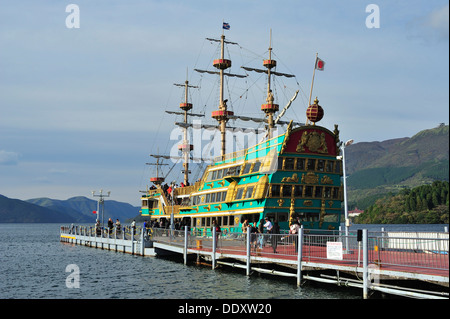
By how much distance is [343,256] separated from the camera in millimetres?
21188

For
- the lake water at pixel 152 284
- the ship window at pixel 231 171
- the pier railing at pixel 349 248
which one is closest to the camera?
the pier railing at pixel 349 248

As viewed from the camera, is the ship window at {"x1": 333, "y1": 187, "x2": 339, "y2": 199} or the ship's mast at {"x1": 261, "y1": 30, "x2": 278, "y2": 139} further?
the ship's mast at {"x1": 261, "y1": 30, "x2": 278, "y2": 139}

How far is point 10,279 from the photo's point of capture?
31188 millimetres

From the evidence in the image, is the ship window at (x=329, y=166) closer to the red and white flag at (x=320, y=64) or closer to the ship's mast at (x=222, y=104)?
the red and white flag at (x=320, y=64)

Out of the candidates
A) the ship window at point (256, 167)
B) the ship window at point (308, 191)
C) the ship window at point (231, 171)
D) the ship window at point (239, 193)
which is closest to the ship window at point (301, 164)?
the ship window at point (308, 191)

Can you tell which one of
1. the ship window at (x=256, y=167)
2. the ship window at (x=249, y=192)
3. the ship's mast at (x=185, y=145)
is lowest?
the ship window at (x=249, y=192)

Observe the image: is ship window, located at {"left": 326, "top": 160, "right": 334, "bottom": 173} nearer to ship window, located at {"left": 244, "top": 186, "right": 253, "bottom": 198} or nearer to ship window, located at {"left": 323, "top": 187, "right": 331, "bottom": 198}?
ship window, located at {"left": 323, "top": 187, "right": 331, "bottom": 198}

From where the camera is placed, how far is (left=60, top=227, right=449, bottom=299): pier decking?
17969 millimetres

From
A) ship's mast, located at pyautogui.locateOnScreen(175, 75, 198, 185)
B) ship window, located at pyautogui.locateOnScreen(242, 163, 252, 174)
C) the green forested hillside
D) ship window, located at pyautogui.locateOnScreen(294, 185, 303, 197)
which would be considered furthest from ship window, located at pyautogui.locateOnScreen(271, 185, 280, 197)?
the green forested hillside

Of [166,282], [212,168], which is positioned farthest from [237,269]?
[212,168]

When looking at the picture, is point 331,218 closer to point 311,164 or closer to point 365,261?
point 311,164

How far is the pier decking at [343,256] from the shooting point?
1797cm

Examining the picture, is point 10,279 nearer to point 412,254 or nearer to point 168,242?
point 168,242

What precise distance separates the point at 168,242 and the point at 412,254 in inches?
820
